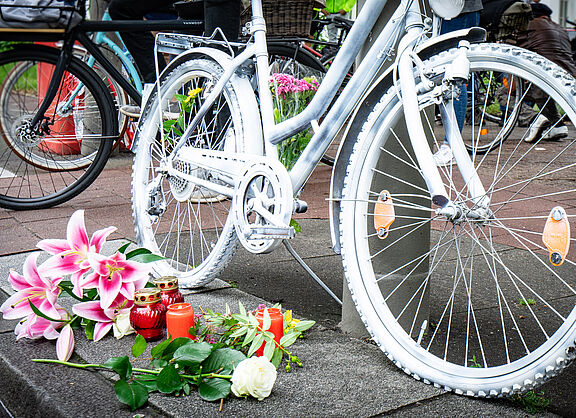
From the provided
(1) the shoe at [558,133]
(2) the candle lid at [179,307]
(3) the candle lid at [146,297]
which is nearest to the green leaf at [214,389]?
(2) the candle lid at [179,307]

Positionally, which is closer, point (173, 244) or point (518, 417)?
point (518, 417)

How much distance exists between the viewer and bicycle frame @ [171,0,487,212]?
170cm

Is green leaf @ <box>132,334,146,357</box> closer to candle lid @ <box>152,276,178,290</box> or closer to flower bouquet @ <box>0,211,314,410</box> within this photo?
flower bouquet @ <box>0,211,314,410</box>

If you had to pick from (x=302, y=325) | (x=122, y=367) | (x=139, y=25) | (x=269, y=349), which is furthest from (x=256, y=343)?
(x=139, y=25)

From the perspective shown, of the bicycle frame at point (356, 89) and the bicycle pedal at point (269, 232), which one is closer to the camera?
the bicycle frame at point (356, 89)

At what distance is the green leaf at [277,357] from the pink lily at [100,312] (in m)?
0.56

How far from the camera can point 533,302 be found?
2.47 m

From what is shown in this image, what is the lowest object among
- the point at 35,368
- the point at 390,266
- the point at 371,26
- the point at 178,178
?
the point at 35,368

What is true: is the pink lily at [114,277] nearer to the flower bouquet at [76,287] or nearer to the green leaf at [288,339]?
the flower bouquet at [76,287]

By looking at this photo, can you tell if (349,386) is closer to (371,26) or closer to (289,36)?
(371,26)

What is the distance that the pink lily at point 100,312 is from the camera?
7.03ft

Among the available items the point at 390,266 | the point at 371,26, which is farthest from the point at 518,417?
the point at 371,26

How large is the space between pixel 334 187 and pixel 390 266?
319mm

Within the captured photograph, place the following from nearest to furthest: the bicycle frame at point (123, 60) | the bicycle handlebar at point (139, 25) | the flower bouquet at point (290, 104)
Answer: the flower bouquet at point (290, 104)
the bicycle handlebar at point (139, 25)
the bicycle frame at point (123, 60)
